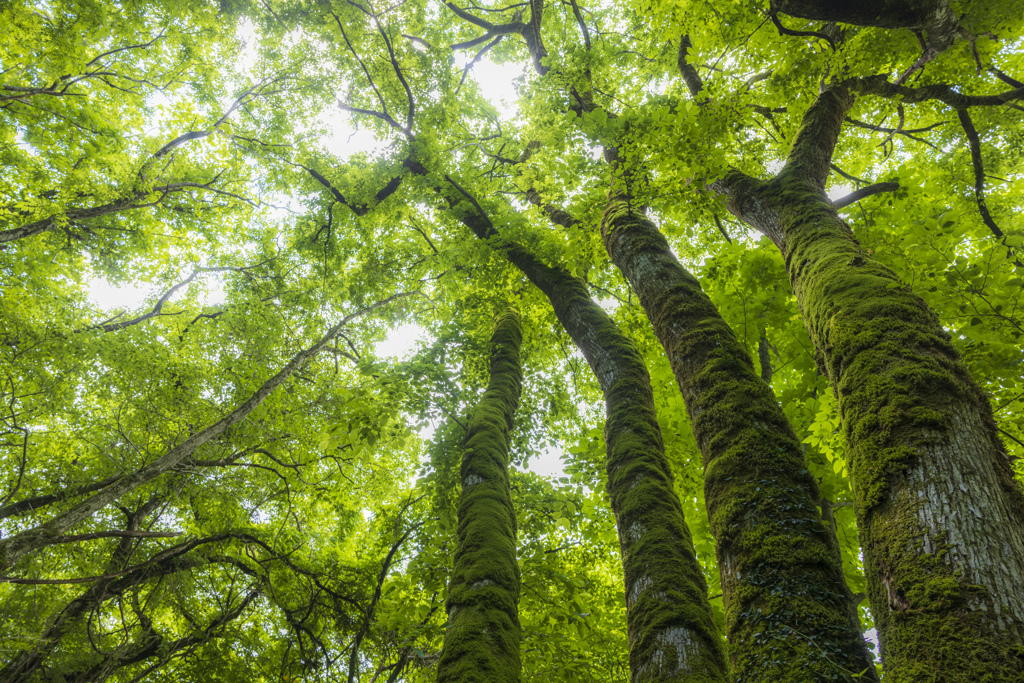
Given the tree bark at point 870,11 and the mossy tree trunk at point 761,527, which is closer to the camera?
the mossy tree trunk at point 761,527

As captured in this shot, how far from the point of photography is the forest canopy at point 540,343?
234cm

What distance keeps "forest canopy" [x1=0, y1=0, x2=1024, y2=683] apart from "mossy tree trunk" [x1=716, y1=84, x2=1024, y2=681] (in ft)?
0.05

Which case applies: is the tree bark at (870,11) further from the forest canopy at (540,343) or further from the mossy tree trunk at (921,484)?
the mossy tree trunk at (921,484)

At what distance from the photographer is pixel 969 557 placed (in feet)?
5.71

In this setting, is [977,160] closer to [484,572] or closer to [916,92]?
[916,92]

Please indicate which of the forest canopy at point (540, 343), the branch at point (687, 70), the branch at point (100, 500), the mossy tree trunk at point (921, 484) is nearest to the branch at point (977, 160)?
the forest canopy at point (540, 343)

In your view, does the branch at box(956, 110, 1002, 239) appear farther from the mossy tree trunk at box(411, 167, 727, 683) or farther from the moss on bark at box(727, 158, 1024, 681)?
the mossy tree trunk at box(411, 167, 727, 683)

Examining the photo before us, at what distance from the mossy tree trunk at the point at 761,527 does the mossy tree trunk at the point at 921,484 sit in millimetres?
209

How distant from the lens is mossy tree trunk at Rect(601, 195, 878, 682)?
1923mm

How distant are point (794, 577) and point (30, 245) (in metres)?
15.2

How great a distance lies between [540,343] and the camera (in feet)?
30.0

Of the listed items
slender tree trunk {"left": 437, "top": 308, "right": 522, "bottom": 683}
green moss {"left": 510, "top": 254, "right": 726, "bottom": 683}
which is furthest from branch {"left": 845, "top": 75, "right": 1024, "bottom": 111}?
slender tree trunk {"left": 437, "top": 308, "right": 522, "bottom": 683}

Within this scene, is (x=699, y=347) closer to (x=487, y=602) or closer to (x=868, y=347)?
(x=868, y=347)

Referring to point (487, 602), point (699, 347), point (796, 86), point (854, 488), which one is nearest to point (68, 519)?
point (487, 602)
